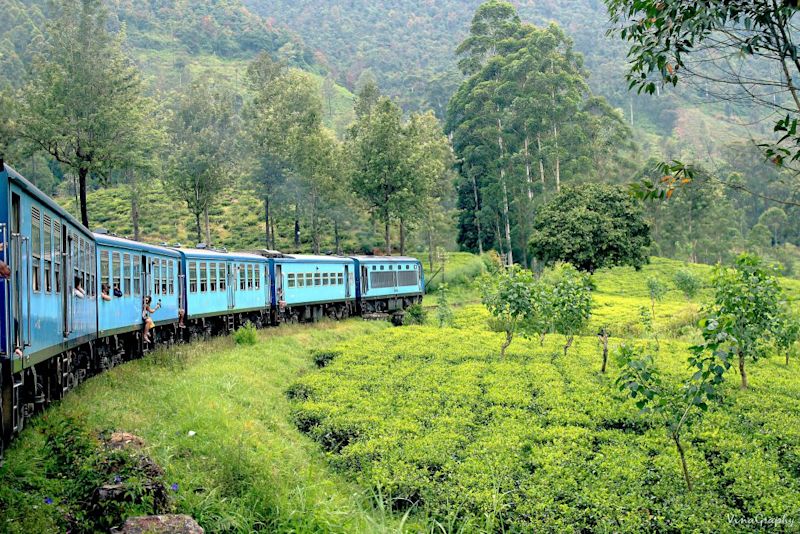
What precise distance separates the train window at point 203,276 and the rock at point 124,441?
34.4ft

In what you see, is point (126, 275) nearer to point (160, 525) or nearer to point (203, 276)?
point (203, 276)

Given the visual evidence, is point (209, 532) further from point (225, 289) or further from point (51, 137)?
point (51, 137)

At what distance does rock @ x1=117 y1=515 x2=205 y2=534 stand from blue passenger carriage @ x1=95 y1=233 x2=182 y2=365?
6.31 metres

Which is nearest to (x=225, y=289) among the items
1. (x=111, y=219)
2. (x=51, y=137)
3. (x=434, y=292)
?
(x=51, y=137)

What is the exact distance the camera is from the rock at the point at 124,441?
8.43m

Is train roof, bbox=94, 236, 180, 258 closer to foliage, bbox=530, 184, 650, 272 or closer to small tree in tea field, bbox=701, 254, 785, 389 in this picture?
small tree in tea field, bbox=701, 254, 785, 389

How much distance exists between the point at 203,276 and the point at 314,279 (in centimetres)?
802

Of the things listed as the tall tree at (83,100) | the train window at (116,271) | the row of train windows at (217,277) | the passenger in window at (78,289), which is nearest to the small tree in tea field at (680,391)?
the passenger in window at (78,289)

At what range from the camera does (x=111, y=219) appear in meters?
54.8

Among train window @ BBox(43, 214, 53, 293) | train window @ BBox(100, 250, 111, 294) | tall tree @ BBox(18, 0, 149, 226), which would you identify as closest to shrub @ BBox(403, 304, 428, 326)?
tall tree @ BBox(18, 0, 149, 226)

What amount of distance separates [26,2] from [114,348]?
118m

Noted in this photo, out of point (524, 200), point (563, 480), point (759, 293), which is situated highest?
point (524, 200)

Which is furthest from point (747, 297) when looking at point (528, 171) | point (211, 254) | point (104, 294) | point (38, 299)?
point (528, 171)

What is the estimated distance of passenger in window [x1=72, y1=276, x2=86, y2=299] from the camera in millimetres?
10280
